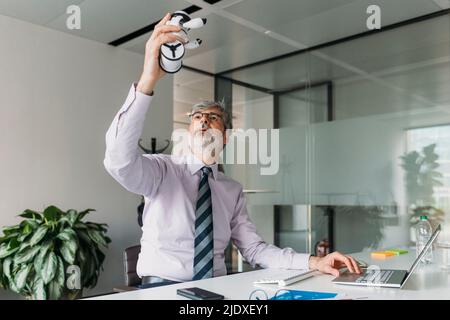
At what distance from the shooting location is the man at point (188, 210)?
1398 mm

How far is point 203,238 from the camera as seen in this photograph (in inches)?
64.2

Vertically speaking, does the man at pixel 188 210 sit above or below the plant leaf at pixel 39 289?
above

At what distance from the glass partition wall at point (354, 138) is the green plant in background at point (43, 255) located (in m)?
2.13

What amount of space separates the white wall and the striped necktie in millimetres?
2414

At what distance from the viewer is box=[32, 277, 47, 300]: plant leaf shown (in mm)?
3021

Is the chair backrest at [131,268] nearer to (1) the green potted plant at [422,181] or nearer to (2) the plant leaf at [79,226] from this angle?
(2) the plant leaf at [79,226]

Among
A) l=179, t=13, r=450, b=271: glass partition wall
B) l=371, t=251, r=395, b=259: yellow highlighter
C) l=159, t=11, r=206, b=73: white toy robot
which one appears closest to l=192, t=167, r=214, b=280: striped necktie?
l=159, t=11, r=206, b=73: white toy robot

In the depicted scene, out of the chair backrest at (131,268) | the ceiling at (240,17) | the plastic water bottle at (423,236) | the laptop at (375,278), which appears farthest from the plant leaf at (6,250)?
the plastic water bottle at (423,236)

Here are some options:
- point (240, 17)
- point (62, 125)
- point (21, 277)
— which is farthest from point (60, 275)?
point (240, 17)

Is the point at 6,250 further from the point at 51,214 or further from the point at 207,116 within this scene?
the point at 207,116

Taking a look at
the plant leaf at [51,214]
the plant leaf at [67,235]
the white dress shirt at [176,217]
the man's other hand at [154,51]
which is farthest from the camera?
the plant leaf at [51,214]

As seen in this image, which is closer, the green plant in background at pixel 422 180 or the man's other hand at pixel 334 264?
the man's other hand at pixel 334 264

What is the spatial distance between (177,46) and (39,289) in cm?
249
